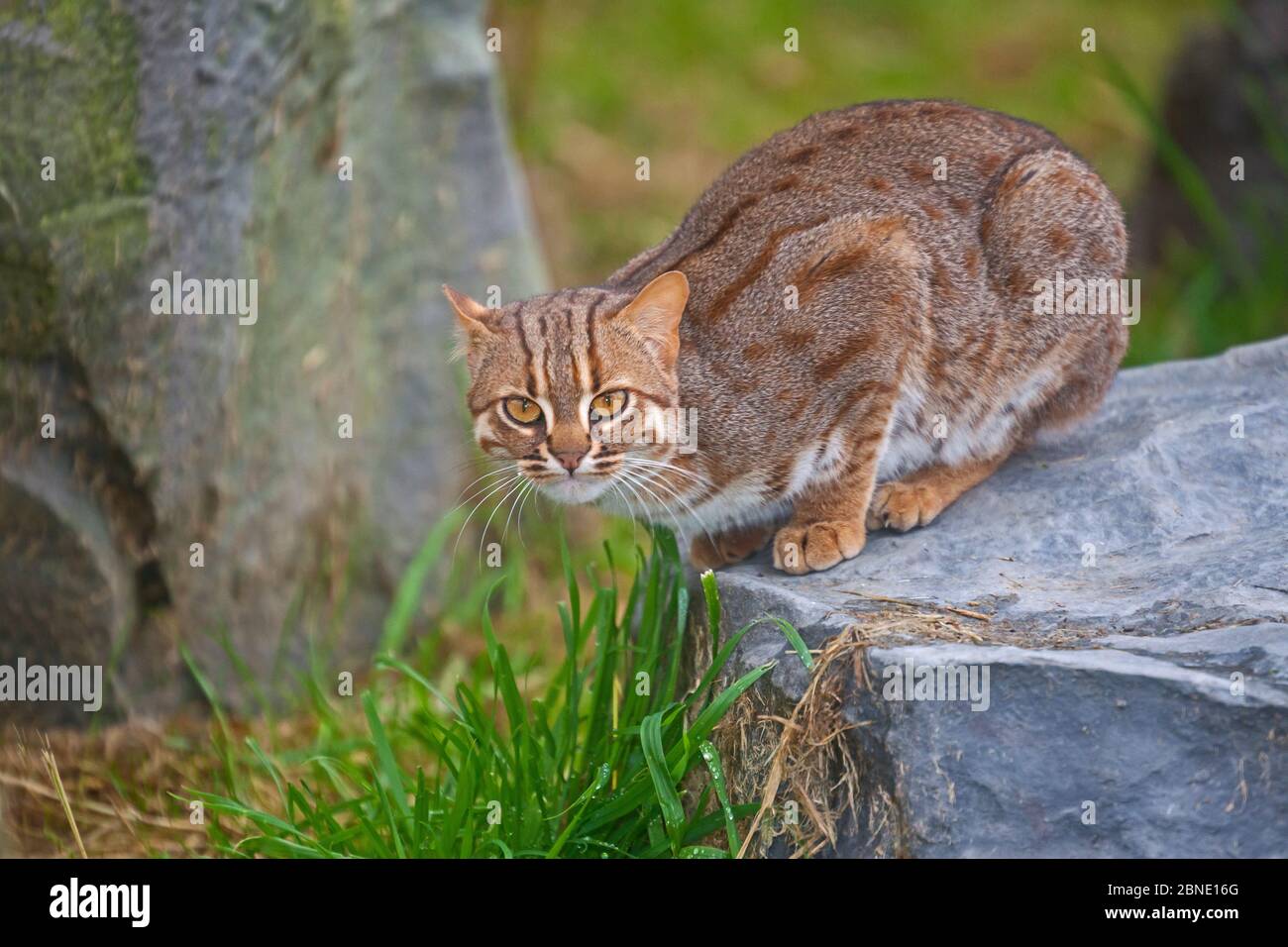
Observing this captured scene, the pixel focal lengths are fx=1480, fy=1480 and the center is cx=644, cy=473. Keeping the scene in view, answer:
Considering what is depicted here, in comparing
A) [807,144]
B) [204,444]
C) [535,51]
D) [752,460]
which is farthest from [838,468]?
[535,51]

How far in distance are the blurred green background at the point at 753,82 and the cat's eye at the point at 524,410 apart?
622cm

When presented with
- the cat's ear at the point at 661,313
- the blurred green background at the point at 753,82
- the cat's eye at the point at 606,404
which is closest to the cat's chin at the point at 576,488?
the cat's eye at the point at 606,404

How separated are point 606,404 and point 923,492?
1.19 meters

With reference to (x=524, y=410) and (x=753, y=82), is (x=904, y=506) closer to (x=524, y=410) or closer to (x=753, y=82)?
(x=524, y=410)

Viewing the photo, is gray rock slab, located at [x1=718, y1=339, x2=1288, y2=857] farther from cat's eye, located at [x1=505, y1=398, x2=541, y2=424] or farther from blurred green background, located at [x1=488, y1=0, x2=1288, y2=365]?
blurred green background, located at [x1=488, y1=0, x2=1288, y2=365]

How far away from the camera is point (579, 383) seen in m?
4.49

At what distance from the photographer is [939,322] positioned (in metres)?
5.08

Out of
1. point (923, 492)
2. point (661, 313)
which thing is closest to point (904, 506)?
point (923, 492)

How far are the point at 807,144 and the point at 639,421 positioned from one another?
4.57ft

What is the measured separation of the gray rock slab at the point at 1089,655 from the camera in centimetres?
353

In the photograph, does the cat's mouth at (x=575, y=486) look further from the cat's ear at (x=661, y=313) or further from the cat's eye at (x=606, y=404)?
the cat's ear at (x=661, y=313)

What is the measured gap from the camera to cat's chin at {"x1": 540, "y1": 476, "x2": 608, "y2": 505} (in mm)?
4504

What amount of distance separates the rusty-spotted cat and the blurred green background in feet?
17.1

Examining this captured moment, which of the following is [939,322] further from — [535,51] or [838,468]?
[535,51]
